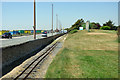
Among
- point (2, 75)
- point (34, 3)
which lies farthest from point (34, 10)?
point (2, 75)

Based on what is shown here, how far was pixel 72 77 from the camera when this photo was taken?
9555 mm

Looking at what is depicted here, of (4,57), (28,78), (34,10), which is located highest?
(34,10)

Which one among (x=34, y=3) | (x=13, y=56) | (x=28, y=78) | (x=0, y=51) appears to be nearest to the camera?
(x=28, y=78)

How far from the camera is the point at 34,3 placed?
2950 centimetres

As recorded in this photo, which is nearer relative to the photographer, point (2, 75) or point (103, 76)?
point (103, 76)

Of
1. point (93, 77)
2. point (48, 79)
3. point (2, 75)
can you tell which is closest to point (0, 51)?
point (2, 75)

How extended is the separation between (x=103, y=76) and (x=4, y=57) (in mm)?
6519

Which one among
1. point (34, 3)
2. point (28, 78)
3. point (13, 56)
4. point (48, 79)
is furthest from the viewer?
point (34, 3)

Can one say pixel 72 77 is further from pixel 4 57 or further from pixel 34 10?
pixel 34 10

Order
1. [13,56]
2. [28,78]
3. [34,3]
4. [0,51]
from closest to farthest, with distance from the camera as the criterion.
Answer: [28,78]
[0,51]
[13,56]
[34,3]

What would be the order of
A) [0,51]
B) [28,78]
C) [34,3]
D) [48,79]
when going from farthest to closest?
[34,3] < [0,51] < [28,78] < [48,79]

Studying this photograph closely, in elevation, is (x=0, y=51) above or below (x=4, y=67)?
above

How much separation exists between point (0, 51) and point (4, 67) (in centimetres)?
109

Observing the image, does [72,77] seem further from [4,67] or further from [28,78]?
[4,67]
